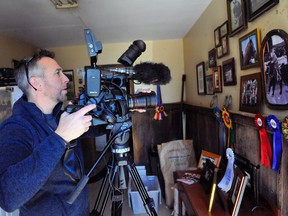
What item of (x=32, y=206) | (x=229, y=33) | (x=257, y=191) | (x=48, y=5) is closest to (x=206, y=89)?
(x=229, y=33)

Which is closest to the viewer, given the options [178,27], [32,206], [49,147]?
[49,147]

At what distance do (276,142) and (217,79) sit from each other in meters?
1.01

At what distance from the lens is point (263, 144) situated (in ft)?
3.50

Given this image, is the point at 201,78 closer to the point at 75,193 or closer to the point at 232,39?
the point at 232,39

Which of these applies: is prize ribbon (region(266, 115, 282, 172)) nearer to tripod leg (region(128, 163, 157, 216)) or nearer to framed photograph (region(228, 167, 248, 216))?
framed photograph (region(228, 167, 248, 216))

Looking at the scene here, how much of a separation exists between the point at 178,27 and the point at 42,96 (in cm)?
216

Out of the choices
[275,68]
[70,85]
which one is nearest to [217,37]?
[275,68]

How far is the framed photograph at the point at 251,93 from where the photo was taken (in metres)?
1.21

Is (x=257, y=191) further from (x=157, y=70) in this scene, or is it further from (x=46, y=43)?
(x=46, y=43)

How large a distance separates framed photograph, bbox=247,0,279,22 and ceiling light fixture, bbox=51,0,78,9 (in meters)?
1.30

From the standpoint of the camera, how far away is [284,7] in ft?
3.22

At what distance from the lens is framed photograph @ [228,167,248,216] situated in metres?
0.98

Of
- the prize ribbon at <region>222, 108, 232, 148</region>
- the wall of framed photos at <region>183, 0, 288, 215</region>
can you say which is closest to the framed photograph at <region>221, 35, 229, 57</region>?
the wall of framed photos at <region>183, 0, 288, 215</region>

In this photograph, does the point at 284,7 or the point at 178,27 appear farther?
the point at 178,27
